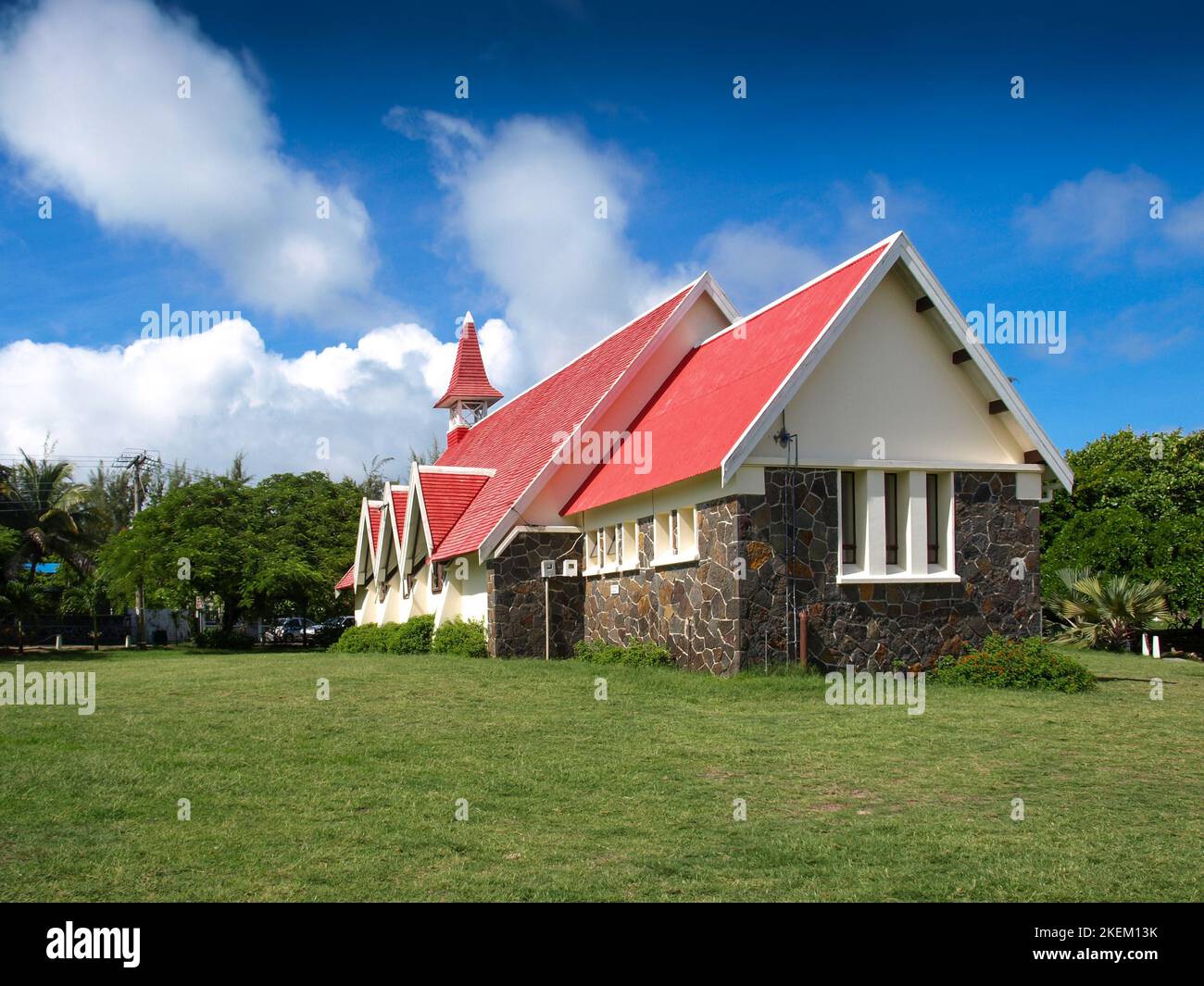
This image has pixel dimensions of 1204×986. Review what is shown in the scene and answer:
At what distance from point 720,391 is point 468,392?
914 inches

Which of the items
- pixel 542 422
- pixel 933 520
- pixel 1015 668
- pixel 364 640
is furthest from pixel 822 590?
pixel 364 640

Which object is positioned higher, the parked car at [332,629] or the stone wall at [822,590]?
the stone wall at [822,590]

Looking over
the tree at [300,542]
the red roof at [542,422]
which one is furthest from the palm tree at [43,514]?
the red roof at [542,422]

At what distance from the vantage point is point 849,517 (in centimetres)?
1934

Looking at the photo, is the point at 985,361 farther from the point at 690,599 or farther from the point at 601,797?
→ the point at 601,797

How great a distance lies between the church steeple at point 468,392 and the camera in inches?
1715

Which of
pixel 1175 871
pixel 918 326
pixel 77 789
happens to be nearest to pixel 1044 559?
pixel 918 326

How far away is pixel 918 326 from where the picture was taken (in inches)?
777

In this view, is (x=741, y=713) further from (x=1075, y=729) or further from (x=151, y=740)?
(x=151, y=740)

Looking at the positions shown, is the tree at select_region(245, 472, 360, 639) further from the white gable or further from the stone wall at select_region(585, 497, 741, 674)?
the white gable

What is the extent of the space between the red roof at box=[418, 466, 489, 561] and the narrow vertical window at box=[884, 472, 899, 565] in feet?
42.3

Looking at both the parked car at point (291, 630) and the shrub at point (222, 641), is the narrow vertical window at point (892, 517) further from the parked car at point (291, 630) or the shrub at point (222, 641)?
the parked car at point (291, 630)

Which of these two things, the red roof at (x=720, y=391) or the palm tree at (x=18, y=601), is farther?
the palm tree at (x=18, y=601)

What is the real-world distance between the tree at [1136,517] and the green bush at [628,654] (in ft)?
41.6
